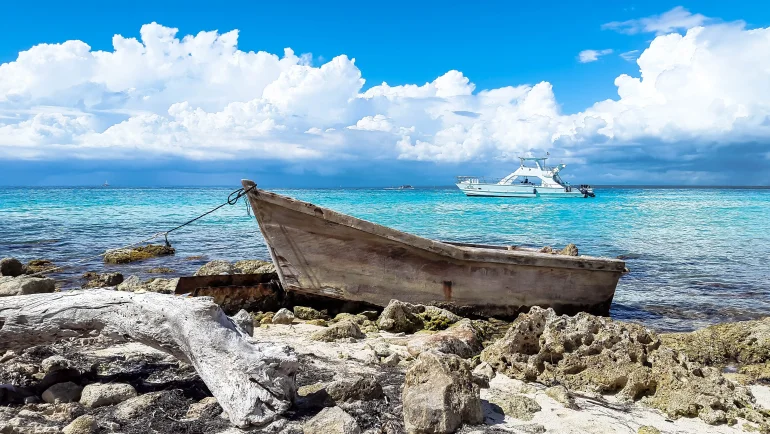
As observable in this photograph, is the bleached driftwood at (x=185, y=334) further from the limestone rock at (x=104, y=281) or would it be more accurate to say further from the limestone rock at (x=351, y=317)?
the limestone rock at (x=104, y=281)

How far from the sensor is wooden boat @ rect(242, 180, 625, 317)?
702 centimetres

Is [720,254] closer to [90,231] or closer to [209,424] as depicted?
[209,424]

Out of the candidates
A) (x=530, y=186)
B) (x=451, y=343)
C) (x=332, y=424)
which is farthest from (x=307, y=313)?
(x=530, y=186)

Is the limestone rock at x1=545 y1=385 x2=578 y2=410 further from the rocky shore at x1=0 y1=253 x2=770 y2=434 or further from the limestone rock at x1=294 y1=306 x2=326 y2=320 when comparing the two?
the limestone rock at x1=294 y1=306 x2=326 y2=320

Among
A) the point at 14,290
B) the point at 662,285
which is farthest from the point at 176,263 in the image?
the point at 662,285

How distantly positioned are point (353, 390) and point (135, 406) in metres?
1.49

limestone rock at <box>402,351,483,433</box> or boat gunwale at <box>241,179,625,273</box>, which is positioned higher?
boat gunwale at <box>241,179,625,273</box>

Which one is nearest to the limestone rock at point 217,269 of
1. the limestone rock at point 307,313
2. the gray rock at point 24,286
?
the gray rock at point 24,286

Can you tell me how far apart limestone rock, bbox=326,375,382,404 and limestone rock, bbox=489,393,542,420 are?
902 millimetres

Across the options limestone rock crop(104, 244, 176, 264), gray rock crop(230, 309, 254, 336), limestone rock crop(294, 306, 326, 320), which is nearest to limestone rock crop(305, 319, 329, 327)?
limestone rock crop(294, 306, 326, 320)

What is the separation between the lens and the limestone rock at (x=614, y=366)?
159 inches

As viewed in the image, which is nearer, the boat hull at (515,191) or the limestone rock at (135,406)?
the limestone rock at (135,406)

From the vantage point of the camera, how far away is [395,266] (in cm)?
724

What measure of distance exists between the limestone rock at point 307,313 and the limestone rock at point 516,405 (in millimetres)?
3447
